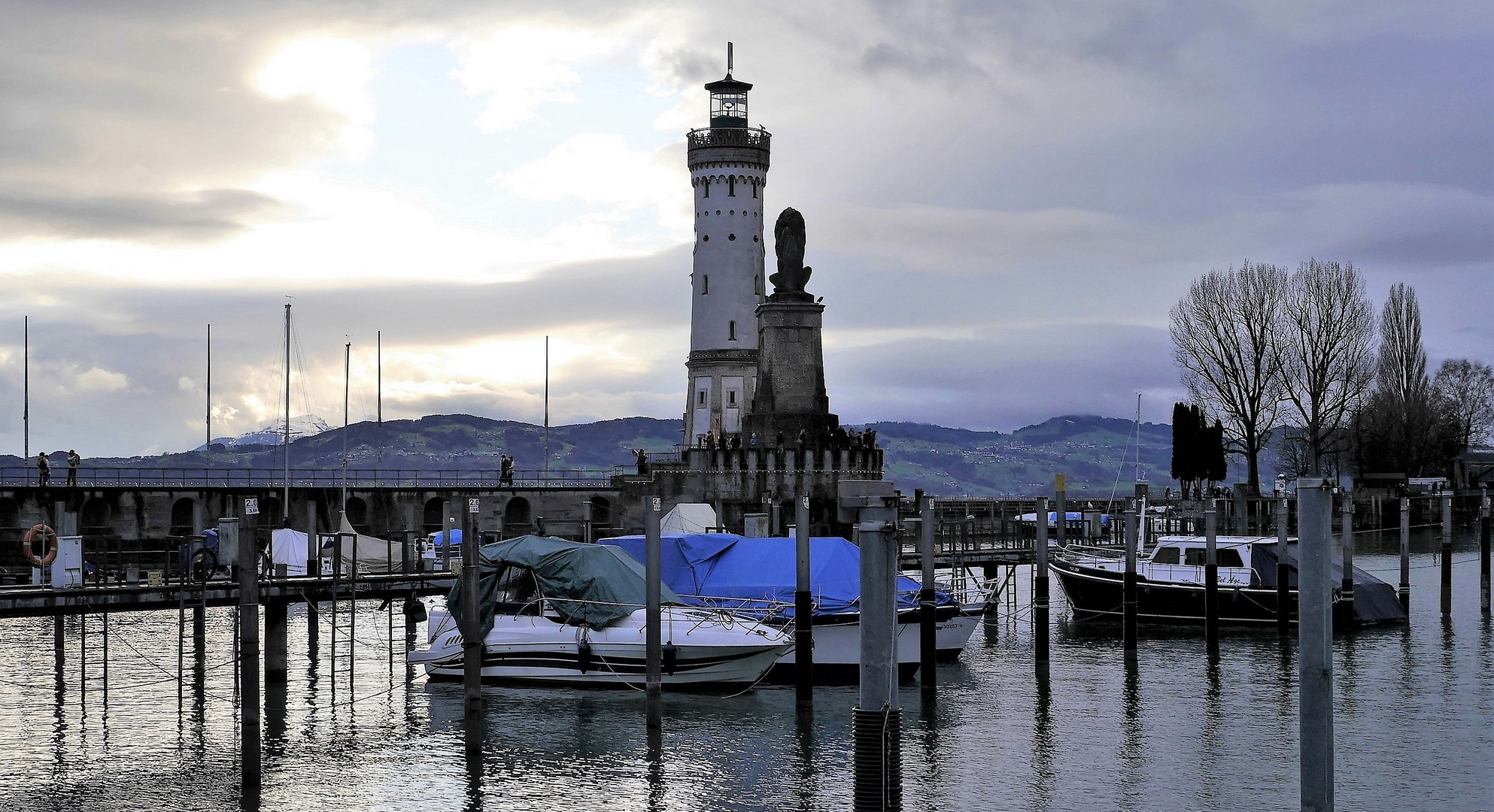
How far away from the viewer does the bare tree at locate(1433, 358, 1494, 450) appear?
474 feet

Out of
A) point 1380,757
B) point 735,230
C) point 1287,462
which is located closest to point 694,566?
point 1380,757

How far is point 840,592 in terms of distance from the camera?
122 ft

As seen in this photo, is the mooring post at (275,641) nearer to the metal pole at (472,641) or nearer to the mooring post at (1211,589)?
the metal pole at (472,641)

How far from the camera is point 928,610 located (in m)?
35.6

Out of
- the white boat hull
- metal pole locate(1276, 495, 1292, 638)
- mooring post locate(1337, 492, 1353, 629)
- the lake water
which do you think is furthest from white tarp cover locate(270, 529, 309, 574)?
mooring post locate(1337, 492, 1353, 629)

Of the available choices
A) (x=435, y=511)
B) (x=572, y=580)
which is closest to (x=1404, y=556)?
(x=572, y=580)

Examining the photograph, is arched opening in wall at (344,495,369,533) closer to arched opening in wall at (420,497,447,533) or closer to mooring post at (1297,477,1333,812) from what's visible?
arched opening in wall at (420,497,447,533)

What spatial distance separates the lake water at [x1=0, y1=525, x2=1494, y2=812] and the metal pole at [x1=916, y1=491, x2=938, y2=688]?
69cm

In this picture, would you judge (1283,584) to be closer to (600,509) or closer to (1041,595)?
(1041,595)

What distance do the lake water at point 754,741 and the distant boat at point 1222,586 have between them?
4.68 meters

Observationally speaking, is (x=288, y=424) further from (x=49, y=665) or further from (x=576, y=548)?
(x=576, y=548)

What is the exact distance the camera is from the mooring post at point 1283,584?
46219mm

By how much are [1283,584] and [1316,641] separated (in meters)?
32.6

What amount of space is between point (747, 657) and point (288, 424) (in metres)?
50.7
